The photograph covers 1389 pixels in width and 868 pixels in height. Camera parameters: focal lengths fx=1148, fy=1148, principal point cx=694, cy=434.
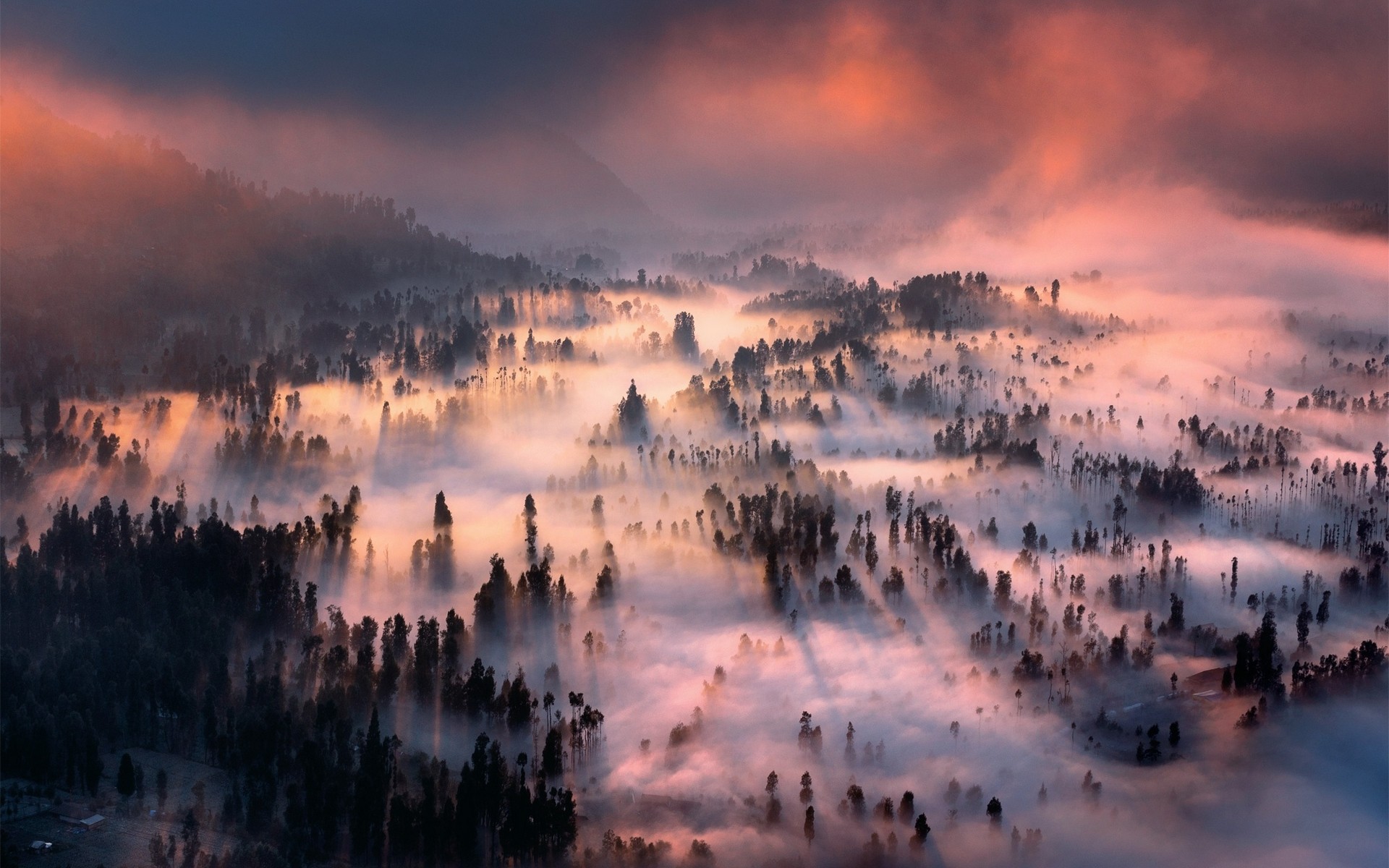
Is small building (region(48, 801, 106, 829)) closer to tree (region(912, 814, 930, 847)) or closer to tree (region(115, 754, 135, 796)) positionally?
tree (region(115, 754, 135, 796))

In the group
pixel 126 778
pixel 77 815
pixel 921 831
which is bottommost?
pixel 921 831

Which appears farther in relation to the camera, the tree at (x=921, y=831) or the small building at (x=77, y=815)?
the tree at (x=921, y=831)

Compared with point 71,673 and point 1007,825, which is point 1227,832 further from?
point 71,673

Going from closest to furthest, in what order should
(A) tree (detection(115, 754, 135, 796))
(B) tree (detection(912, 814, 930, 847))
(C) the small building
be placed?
(C) the small building
(A) tree (detection(115, 754, 135, 796))
(B) tree (detection(912, 814, 930, 847))

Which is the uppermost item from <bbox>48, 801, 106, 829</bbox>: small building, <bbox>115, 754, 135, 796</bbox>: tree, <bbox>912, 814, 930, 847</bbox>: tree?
<bbox>115, 754, 135, 796</bbox>: tree

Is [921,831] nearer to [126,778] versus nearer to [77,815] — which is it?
[126,778]

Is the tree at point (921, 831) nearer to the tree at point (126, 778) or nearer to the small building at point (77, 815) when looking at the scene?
the tree at point (126, 778)

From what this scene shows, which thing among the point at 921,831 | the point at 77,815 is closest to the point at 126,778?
the point at 77,815

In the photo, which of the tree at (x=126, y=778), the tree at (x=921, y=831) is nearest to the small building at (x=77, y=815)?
the tree at (x=126, y=778)

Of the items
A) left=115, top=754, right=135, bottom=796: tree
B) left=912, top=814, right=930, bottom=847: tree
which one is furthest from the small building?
left=912, top=814, right=930, bottom=847: tree
